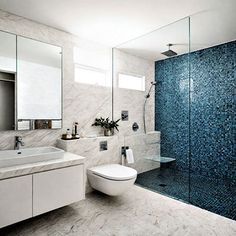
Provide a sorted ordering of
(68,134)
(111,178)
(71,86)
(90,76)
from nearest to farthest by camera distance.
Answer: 1. (111,178)
2. (68,134)
3. (71,86)
4. (90,76)

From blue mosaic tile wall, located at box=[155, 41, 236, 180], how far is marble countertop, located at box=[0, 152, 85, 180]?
140 centimetres

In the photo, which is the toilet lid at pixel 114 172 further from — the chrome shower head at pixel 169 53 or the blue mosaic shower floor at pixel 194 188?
the chrome shower head at pixel 169 53

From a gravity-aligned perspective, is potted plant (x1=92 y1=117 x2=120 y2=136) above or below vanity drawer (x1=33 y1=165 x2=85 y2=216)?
above

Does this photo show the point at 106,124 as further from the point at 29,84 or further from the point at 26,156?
the point at 26,156

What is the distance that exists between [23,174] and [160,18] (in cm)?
230

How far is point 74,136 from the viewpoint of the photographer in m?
2.62

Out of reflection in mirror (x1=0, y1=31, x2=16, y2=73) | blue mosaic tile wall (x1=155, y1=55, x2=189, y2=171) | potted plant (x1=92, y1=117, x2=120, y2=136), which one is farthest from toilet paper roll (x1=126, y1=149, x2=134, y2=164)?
reflection in mirror (x1=0, y1=31, x2=16, y2=73)

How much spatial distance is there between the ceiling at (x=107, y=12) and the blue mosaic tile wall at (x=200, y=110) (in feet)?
2.16

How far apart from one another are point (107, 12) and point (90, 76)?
1044 mm

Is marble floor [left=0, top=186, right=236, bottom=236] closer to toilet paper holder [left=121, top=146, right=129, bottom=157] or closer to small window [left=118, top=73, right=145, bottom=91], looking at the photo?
toilet paper holder [left=121, top=146, right=129, bottom=157]

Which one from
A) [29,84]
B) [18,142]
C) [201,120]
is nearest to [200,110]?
[201,120]

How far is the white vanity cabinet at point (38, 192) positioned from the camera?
1648 millimetres

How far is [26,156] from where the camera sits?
185 cm

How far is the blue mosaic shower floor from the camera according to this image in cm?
244
